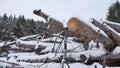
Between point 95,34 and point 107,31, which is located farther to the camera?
point 107,31

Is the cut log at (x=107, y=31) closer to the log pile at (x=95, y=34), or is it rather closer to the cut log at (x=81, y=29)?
the log pile at (x=95, y=34)

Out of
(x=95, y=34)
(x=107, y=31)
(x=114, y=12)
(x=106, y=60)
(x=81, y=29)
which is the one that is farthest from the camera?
(x=114, y=12)

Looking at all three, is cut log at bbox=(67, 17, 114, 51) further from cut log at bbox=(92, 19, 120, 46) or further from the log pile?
cut log at bbox=(92, 19, 120, 46)

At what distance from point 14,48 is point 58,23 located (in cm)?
721

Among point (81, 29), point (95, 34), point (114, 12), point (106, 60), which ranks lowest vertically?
point (106, 60)

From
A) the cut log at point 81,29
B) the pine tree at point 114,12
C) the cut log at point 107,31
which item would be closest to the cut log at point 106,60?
the cut log at point 107,31

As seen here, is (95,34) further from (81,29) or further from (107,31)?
(107,31)

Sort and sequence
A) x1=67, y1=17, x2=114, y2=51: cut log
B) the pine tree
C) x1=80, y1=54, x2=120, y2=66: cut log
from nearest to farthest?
x1=67, y1=17, x2=114, y2=51: cut log, x1=80, y1=54, x2=120, y2=66: cut log, the pine tree

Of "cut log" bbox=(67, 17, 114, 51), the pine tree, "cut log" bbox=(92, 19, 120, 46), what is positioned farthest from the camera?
the pine tree

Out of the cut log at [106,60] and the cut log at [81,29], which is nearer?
the cut log at [81,29]

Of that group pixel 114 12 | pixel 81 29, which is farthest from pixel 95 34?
pixel 114 12

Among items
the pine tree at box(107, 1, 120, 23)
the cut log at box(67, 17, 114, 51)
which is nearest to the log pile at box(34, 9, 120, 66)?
the cut log at box(67, 17, 114, 51)

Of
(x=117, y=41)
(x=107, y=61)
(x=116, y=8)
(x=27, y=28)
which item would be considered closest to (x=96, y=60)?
(x=107, y=61)

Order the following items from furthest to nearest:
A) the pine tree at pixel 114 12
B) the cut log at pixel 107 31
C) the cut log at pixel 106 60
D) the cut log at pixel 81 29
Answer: the pine tree at pixel 114 12 < the cut log at pixel 106 60 < the cut log at pixel 107 31 < the cut log at pixel 81 29
